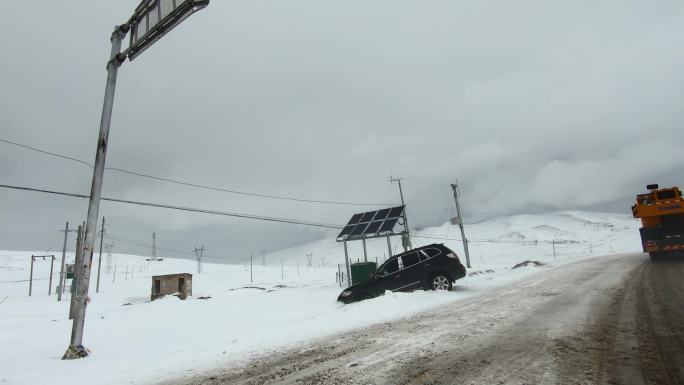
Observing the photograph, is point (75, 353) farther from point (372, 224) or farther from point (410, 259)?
point (372, 224)

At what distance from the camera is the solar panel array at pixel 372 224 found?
76.3 ft

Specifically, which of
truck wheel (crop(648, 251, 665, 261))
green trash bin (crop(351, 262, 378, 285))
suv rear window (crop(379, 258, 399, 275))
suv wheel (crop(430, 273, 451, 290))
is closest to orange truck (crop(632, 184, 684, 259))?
truck wheel (crop(648, 251, 665, 261))

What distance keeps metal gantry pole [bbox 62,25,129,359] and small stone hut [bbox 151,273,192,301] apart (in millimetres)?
18536

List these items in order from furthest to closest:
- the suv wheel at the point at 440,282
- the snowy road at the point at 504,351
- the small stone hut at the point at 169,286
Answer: the small stone hut at the point at 169,286
the suv wheel at the point at 440,282
the snowy road at the point at 504,351

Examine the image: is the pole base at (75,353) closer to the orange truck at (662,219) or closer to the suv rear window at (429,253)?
the suv rear window at (429,253)

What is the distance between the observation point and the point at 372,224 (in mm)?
24438

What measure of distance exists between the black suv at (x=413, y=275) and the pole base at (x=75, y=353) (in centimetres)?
781

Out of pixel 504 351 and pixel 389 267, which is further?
pixel 389 267

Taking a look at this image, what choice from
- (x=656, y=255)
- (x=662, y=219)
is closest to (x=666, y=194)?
(x=662, y=219)

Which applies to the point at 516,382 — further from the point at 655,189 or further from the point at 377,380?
the point at 655,189

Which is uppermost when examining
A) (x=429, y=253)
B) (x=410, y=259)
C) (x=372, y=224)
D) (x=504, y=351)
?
(x=372, y=224)

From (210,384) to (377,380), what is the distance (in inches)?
83.5

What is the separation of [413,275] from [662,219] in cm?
1639

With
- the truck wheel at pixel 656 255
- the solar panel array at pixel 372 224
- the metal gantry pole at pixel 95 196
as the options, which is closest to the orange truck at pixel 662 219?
the truck wheel at pixel 656 255
